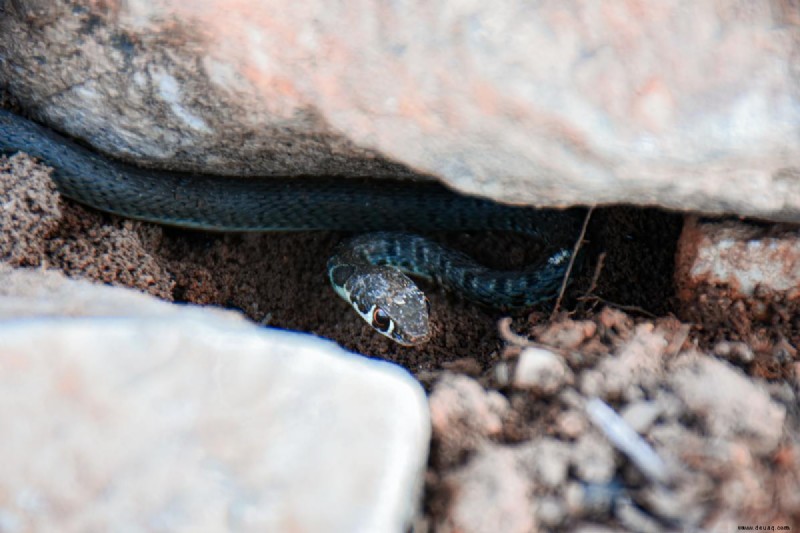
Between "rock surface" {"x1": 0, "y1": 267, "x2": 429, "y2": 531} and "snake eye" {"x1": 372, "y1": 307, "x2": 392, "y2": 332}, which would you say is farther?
"snake eye" {"x1": 372, "y1": 307, "x2": 392, "y2": 332}

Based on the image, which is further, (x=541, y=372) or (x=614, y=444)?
(x=541, y=372)

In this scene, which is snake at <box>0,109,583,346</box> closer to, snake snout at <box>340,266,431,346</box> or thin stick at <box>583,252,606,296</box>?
snake snout at <box>340,266,431,346</box>

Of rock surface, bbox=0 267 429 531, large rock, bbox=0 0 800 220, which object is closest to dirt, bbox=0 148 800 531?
rock surface, bbox=0 267 429 531

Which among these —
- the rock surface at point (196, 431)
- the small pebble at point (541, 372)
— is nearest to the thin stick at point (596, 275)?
the small pebble at point (541, 372)

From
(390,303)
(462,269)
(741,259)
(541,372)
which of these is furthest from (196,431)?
(462,269)

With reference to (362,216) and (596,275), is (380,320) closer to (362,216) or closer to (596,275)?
(362,216)

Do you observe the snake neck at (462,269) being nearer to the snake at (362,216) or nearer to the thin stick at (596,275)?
the snake at (362,216)

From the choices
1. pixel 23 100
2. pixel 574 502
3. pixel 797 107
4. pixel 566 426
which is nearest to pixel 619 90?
pixel 797 107
